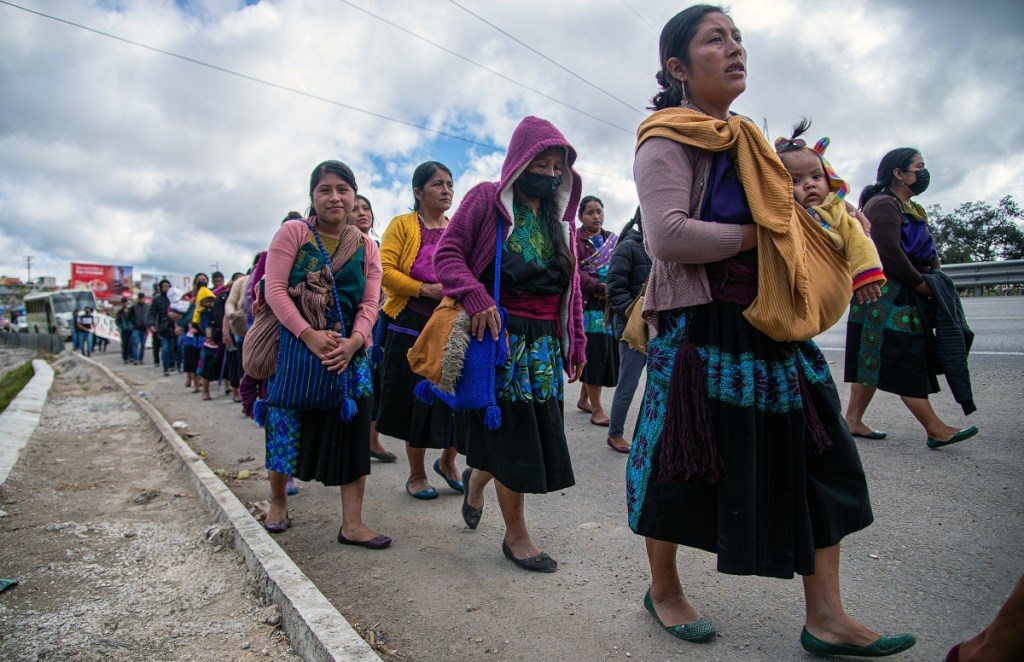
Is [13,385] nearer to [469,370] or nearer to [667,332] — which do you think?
[469,370]

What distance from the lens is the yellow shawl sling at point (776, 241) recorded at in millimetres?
2049

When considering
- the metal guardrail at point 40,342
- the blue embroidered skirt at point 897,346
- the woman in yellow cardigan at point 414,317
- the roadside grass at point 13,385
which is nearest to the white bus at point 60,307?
the metal guardrail at point 40,342

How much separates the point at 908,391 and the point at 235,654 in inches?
176

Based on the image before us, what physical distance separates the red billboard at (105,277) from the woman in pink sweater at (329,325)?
75789 mm

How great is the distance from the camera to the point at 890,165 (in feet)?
15.7

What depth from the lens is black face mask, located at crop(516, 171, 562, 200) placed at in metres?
3.21

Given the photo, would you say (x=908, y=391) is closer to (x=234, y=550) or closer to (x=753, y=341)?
(x=753, y=341)

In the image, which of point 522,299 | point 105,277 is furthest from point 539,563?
point 105,277

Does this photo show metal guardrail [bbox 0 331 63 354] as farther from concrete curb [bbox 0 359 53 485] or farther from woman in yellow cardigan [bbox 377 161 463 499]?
woman in yellow cardigan [bbox 377 161 463 499]

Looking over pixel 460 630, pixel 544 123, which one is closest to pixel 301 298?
pixel 544 123

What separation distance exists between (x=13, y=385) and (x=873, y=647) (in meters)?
15.7

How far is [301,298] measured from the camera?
3.46 metres

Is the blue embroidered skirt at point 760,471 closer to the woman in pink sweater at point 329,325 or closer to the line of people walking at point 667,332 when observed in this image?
the line of people walking at point 667,332

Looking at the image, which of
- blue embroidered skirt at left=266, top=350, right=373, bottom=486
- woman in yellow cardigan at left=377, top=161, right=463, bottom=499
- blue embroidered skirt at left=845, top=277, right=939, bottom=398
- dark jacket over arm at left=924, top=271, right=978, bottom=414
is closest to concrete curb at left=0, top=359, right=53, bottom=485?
blue embroidered skirt at left=266, top=350, right=373, bottom=486
